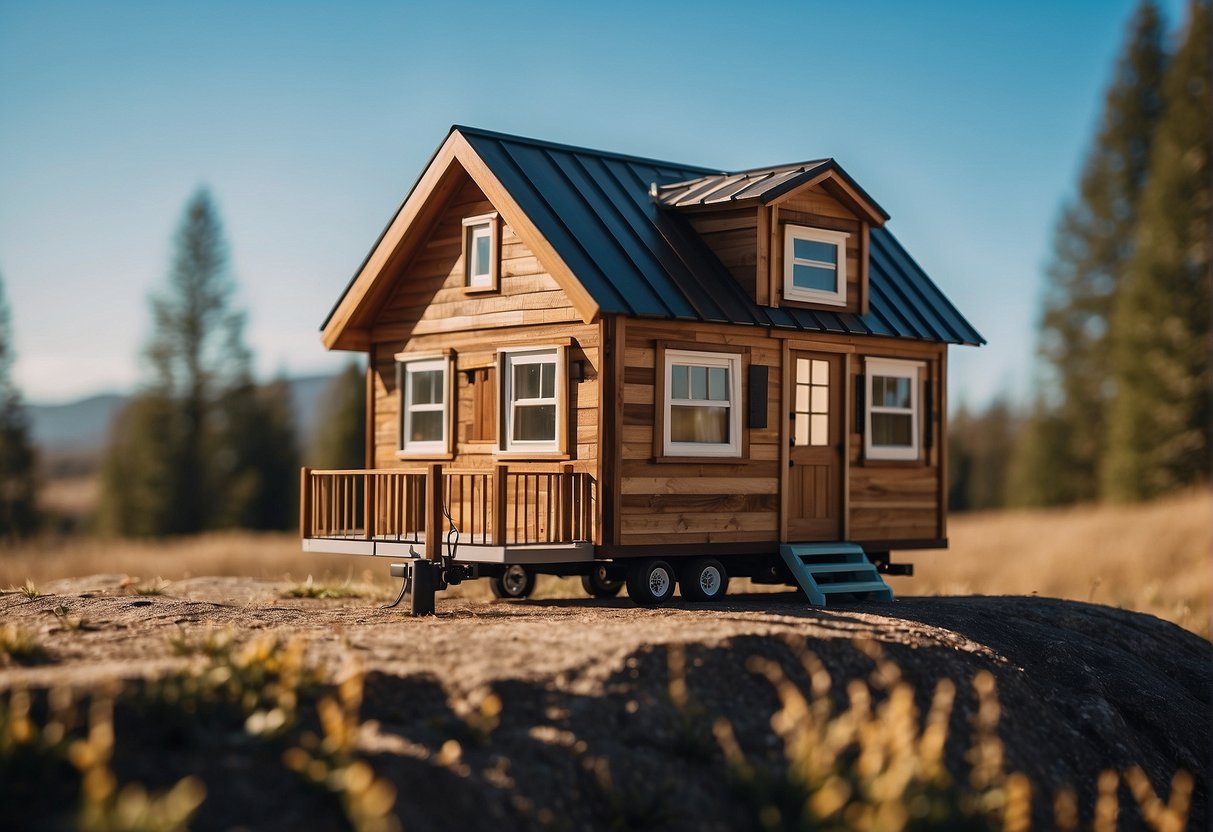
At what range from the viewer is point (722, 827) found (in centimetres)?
934

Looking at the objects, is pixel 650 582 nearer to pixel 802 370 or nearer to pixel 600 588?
pixel 600 588

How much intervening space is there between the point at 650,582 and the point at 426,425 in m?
4.35

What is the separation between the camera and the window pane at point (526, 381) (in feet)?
57.9

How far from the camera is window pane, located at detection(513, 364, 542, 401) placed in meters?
17.6

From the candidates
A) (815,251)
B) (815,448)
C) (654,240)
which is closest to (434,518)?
(654,240)

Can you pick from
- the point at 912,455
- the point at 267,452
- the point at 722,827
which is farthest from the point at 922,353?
the point at 267,452

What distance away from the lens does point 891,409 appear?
1992cm

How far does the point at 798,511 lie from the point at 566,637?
742 centimetres

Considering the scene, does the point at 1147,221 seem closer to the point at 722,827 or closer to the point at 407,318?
the point at 407,318

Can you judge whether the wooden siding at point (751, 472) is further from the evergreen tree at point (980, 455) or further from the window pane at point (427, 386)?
the evergreen tree at point (980, 455)

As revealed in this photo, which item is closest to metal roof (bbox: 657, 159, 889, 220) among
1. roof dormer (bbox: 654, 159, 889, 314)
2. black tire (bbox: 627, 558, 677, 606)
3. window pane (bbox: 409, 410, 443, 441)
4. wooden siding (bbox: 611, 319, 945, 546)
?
roof dormer (bbox: 654, 159, 889, 314)

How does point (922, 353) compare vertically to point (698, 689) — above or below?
above

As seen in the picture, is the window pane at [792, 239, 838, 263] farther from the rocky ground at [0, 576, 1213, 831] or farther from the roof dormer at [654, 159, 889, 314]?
the rocky ground at [0, 576, 1213, 831]

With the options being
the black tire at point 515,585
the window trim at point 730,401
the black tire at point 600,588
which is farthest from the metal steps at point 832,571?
the black tire at point 515,585
